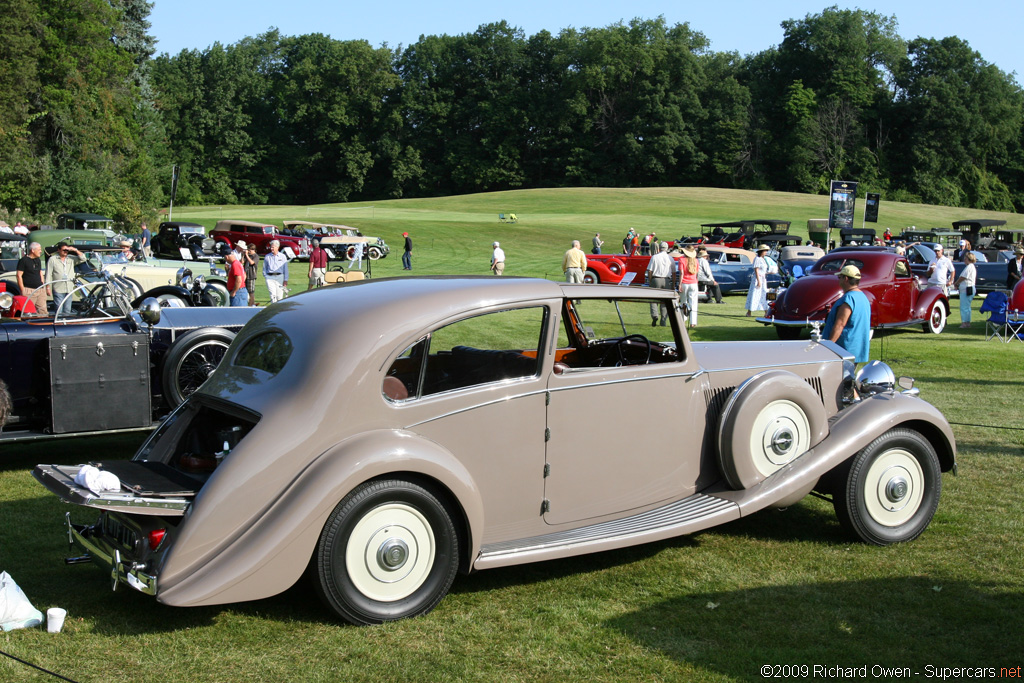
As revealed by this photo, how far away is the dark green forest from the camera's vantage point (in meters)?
88.0

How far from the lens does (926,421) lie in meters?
5.59

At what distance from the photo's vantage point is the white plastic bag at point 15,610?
418cm

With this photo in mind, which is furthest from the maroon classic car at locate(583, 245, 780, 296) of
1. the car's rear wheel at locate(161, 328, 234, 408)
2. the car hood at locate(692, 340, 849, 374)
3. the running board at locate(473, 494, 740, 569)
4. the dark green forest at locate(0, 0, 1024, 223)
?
the dark green forest at locate(0, 0, 1024, 223)

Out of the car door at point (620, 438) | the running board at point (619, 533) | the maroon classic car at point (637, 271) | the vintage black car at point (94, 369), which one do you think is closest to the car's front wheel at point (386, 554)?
the running board at point (619, 533)

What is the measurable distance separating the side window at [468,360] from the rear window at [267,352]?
0.59 m

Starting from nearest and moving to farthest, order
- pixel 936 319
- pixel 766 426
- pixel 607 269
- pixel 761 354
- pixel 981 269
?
pixel 766 426, pixel 761 354, pixel 936 319, pixel 981 269, pixel 607 269

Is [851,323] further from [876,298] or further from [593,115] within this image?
[593,115]

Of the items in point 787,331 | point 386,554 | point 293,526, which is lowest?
point 787,331

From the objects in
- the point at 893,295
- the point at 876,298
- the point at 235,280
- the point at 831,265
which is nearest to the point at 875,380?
the point at 876,298

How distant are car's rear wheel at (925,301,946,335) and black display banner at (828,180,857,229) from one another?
16.1 metres

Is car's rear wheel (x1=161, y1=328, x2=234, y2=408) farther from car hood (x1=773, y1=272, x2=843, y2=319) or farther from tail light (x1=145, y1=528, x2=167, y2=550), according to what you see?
car hood (x1=773, y1=272, x2=843, y2=319)

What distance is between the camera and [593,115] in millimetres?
97625

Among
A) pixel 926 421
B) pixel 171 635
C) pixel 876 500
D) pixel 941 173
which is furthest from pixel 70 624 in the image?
pixel 941 173

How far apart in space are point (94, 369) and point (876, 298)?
13.8m
